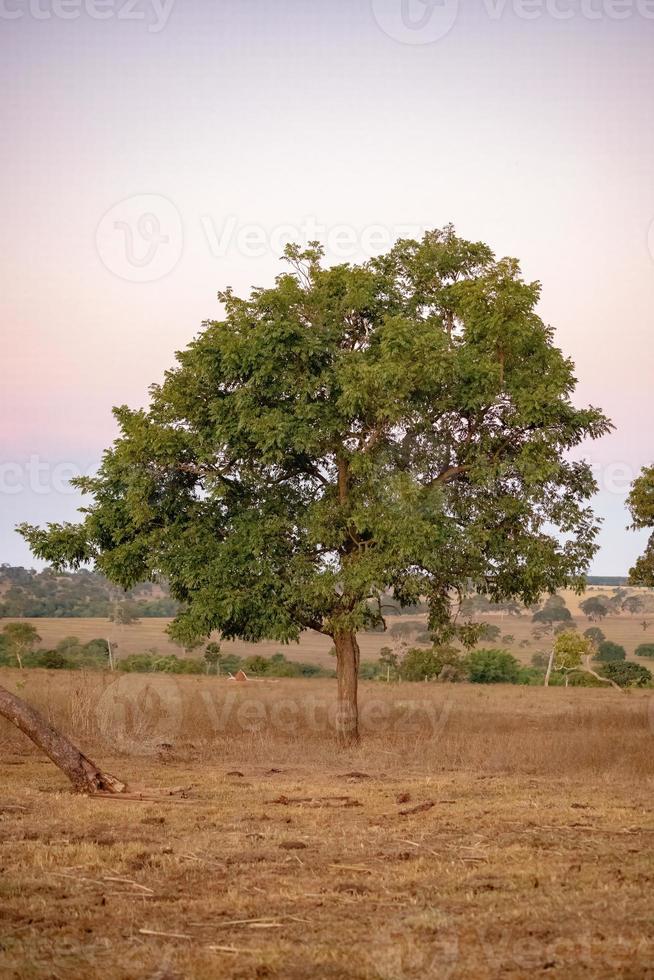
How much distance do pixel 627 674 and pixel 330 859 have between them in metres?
54.2

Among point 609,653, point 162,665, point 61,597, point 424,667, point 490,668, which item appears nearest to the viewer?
point 424,667

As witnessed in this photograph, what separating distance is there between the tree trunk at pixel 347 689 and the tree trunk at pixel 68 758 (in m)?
8.54

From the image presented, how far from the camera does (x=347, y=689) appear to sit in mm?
23984

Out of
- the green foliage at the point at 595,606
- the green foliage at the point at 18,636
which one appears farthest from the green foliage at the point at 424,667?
the green foliage at the point at 595,606

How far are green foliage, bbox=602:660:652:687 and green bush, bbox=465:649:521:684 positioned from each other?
563cm

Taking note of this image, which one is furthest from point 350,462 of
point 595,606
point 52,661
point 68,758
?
point 595,606

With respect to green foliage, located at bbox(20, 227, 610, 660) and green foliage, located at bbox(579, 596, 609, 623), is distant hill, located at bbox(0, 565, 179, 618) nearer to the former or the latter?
green foliage, located at bbox(579, 596, 609, 623)

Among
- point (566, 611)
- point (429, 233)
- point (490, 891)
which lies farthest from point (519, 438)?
point (566, 611)

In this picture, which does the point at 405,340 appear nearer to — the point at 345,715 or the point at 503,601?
the point at 503,601

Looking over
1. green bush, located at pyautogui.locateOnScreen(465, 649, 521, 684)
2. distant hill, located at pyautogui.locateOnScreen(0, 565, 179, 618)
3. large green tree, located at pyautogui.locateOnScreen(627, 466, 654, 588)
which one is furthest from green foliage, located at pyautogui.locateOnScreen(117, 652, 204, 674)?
distant hill, located at pyautogui.locateOnScreen(0, 565, 179, 618)

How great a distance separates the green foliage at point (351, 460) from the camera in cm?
2162

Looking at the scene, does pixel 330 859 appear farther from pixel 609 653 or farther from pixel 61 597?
pixel 61 597

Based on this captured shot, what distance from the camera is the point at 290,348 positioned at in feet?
71.4

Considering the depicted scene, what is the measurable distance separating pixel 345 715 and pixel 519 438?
23.5 ft
